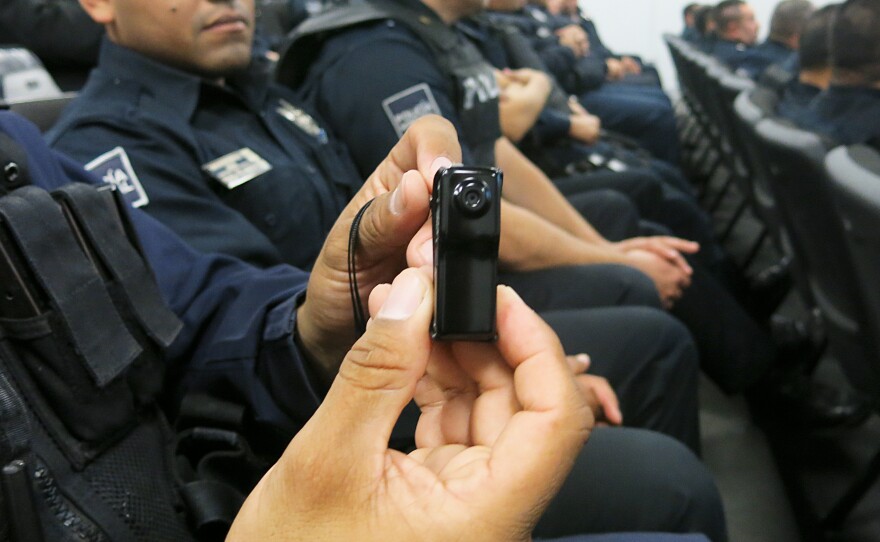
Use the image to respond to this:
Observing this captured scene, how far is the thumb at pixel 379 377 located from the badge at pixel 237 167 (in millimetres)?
557

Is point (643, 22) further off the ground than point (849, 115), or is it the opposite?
point (849, 115)

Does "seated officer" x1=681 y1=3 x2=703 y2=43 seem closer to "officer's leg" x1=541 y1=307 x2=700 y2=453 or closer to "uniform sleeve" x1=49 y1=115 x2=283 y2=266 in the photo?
"officer's leg" x1=541 y1=307 x2=700 y2=453

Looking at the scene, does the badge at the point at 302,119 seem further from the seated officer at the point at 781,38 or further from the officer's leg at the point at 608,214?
the seated officer at the point at 781,38

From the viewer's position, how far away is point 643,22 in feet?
21.4

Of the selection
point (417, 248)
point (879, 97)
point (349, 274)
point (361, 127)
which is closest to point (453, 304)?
point (417, 248)

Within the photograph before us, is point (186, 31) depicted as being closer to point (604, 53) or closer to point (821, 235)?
point (821, 235)

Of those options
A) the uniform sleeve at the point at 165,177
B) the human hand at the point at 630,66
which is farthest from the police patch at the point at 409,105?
the human hand at the point at 630,66

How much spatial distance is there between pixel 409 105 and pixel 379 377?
627 millimetres

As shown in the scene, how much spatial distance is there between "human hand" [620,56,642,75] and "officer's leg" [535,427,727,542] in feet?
15.2

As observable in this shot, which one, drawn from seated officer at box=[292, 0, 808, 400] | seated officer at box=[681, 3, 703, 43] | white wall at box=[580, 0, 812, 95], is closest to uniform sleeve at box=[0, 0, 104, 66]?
seated officer at box=[292, 0, 808, 400]

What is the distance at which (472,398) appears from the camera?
16.0 inches

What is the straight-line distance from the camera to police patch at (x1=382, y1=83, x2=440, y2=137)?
0.88 meters

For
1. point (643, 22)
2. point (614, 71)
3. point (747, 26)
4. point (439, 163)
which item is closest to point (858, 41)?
point (439, 163)

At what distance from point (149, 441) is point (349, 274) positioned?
230 mm
